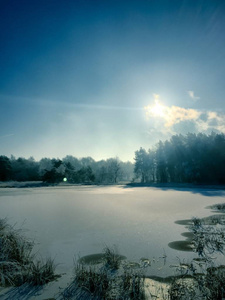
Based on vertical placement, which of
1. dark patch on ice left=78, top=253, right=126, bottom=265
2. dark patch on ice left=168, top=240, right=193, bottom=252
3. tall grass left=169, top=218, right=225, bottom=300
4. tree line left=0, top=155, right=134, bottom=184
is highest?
tree line left=0, top=155, right=134, bottom=184

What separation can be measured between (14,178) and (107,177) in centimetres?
3610

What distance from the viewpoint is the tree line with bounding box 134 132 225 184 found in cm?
4338

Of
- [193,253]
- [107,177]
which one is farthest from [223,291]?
[107,177]

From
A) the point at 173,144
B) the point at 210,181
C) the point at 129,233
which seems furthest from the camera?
the point at 173,144

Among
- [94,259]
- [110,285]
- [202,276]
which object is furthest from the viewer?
[94,259]

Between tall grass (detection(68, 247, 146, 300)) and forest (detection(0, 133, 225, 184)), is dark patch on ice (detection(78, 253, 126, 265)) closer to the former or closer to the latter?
tall grass (detection(68, 247, 146, 300))

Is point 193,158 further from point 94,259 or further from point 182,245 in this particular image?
point 94,259

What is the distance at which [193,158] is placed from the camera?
154 feet

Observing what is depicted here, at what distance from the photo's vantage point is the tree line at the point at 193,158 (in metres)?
43.4

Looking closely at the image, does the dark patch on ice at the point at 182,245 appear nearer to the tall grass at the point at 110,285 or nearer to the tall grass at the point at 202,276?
the tall grass at the point at 202,276

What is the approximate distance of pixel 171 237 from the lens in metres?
6.73

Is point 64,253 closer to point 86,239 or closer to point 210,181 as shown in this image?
point 86,239

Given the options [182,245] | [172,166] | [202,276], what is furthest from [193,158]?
[202,276]

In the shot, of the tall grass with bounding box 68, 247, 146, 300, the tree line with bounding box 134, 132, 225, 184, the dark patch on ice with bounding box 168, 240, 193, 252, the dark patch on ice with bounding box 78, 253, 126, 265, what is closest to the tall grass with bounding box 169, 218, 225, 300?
the dark patch on ice with bounding box 168, 240, 193, 252
